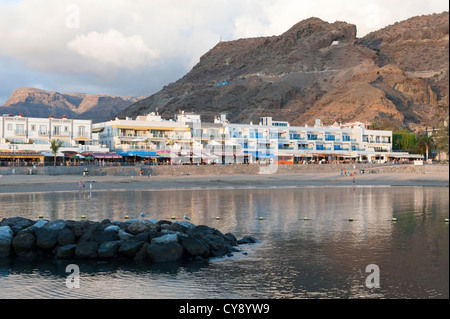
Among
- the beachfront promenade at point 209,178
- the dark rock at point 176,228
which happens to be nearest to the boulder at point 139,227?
the dark rock at point 176,228

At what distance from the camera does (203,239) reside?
864 inches

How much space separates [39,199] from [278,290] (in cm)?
3733

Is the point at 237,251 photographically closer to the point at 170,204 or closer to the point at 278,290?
the point at 278,290

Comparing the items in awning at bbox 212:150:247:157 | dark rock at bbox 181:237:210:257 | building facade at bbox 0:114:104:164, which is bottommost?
dark rock at bbox 181:237:210:257

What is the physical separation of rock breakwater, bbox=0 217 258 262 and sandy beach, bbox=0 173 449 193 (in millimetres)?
35965

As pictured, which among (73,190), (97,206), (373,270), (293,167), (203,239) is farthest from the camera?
(293,167)

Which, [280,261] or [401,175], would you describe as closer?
[280,261]

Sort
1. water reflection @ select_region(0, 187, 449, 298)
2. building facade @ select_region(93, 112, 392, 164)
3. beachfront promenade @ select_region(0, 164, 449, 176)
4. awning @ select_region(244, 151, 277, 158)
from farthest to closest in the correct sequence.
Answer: awning @ select_region(244, 151, 277, 158), building facade @ select_region(93, 112, 392, 164), beachfront promenade @ select_region(0, 164, 449, 176), water reflection @ select_region(0, 187, 449, 298)

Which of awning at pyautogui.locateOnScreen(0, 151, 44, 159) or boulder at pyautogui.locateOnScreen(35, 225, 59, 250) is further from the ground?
awning at pyautogui.locateOnScreen(0, 151, 44, 159)

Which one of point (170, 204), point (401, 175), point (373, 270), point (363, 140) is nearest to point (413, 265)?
point (373, 270)

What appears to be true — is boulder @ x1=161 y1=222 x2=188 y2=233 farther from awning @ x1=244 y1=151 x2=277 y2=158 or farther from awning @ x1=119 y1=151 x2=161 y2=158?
awning @ x1=244 y1=151 x2=277 y2=158

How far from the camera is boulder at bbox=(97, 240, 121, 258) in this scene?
20875 millimetres

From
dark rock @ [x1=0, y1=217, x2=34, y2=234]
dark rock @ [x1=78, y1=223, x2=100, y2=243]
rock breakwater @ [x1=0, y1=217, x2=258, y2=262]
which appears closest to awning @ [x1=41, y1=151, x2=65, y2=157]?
dark rock @ [x1=0, y1=217, x2=34, y2=234]

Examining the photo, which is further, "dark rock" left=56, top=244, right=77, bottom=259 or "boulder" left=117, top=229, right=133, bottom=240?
"boulder" left=117, top=229, right=133, bottom=240
